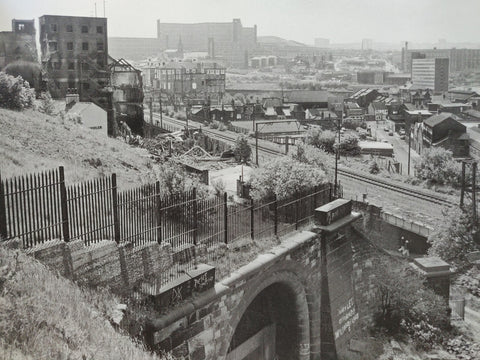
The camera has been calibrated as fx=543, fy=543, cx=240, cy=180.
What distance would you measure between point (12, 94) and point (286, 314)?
15.6m

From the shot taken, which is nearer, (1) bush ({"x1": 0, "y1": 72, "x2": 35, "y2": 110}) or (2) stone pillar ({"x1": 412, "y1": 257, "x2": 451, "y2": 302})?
(2) stone pillar ({"x1": 412, "y1": 257, "x2": 451, "y2": 302})

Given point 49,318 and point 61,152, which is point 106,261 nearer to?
point 49,318

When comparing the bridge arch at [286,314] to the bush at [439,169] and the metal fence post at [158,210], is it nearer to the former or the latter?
the metal fence post at [158,210]

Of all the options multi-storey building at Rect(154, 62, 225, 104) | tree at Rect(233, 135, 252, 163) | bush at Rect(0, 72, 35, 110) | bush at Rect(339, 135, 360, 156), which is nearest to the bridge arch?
bush at Rect(0, 72, 35, 110)

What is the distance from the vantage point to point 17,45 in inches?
1515

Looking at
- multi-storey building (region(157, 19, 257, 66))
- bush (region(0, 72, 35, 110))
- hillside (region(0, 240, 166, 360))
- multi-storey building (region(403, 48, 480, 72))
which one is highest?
multi-storey building (region(157, 19, 257, 66))

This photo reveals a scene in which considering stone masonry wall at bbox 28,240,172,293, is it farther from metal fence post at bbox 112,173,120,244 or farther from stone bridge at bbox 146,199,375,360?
stone bridge at bbox 146,199,375,360

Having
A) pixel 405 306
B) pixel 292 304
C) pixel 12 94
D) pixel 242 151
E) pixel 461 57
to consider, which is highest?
pixel 461 57

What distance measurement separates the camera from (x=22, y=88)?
76.9ft

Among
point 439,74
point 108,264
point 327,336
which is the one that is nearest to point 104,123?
point 327,336

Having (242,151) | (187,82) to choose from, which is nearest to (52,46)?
(242,151)

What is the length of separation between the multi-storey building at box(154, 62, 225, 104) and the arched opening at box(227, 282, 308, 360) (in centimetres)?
8296

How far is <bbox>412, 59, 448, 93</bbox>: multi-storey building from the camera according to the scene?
4835 inches

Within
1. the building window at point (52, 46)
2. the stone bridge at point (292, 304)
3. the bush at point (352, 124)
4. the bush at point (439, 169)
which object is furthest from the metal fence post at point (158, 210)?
the bush at point (352, 124)
